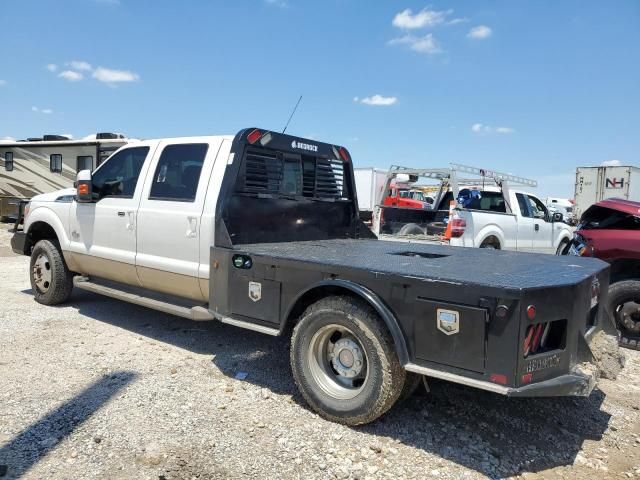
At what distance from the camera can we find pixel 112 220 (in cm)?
555

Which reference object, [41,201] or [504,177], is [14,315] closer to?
[41,201]

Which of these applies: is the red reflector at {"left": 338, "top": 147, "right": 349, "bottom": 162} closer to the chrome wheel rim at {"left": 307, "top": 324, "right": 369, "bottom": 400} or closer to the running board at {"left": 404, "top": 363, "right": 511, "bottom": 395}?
the chrome wheel rim at {"left": 307, "top": 324, "right": 369, "bottom": 400}

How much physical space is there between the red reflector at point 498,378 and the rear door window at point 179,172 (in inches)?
Result: 121

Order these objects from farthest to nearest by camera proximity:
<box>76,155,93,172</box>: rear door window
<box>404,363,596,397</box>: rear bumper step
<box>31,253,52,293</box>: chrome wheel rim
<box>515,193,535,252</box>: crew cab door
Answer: <box>76,155,93,172</box>: rear door window < <box>515,193,535,252</box>: crew cab door < <box>31,253,52,293</box>: chrome wheel rim < <box>404,363,596,397</box>: rear bumper step

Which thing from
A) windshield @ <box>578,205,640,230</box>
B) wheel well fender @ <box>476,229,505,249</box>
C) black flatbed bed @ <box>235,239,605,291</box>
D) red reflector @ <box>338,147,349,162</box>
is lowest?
wheel well fender @ <box>476,229,505,249</box>

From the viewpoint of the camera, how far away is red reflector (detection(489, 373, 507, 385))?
282cm

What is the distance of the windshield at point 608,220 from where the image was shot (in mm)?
6008

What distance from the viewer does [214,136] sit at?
4.90m

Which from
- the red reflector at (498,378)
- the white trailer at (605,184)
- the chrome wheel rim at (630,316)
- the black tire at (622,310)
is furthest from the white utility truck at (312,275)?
the white trailer at (605,184)

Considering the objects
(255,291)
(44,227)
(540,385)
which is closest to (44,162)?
(44,227)

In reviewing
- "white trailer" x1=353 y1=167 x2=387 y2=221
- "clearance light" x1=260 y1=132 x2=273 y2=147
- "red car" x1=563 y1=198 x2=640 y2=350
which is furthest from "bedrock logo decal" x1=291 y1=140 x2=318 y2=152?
"white trailer" x1=353 y1=167 x2=387 y2=221

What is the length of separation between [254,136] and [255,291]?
155cm

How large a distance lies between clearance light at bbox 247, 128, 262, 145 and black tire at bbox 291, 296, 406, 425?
182 cm

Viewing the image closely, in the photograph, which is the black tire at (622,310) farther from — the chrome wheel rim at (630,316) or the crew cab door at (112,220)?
the crew cab door at (112,220)
